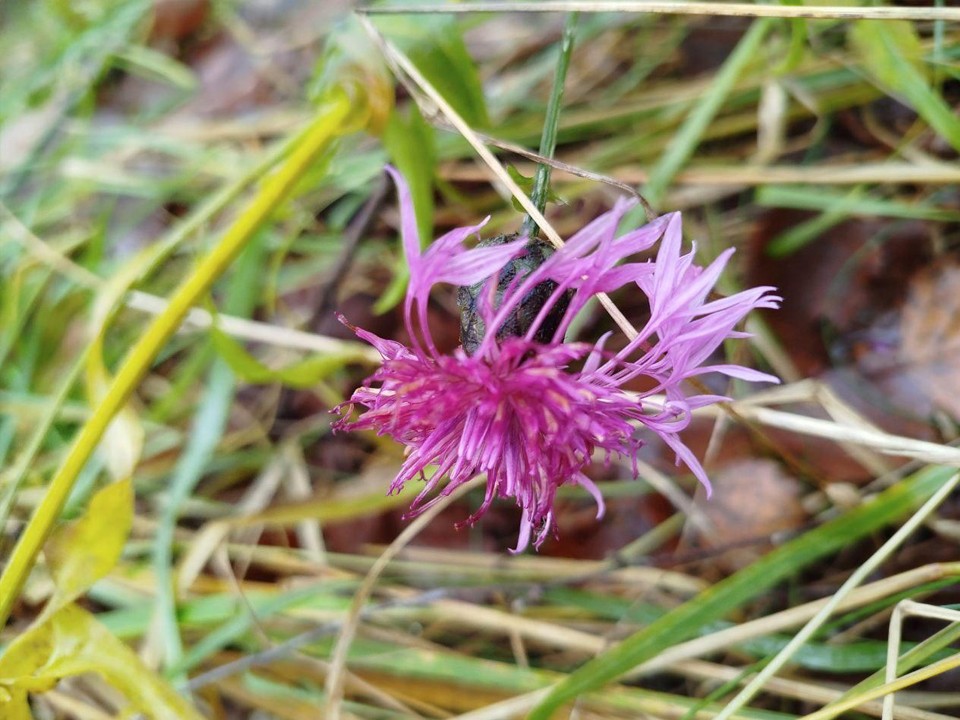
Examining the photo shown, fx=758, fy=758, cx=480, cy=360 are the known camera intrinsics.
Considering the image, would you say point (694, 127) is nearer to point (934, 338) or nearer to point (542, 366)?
point (934, 338)

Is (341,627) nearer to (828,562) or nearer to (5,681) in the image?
(5,681)

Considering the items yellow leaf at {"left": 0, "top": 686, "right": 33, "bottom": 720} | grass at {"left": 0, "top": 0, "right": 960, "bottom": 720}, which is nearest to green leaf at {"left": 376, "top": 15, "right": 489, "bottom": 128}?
grass at {"left": 0, "top": 0, "right": 960, "bottom": 720}

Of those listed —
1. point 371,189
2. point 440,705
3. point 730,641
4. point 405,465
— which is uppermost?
point 371,189

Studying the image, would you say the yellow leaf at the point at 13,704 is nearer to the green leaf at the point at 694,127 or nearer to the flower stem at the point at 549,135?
the flower stem at the point at 549,135

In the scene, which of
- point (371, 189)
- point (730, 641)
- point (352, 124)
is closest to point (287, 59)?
point (371, 189)

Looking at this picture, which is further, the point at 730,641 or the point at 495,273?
the point at 730,641

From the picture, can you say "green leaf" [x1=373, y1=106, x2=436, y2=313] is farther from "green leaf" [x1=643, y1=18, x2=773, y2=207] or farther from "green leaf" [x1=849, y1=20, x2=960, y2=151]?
"green leaf" [x1=849, y1=20, x2=960, y2=151]
